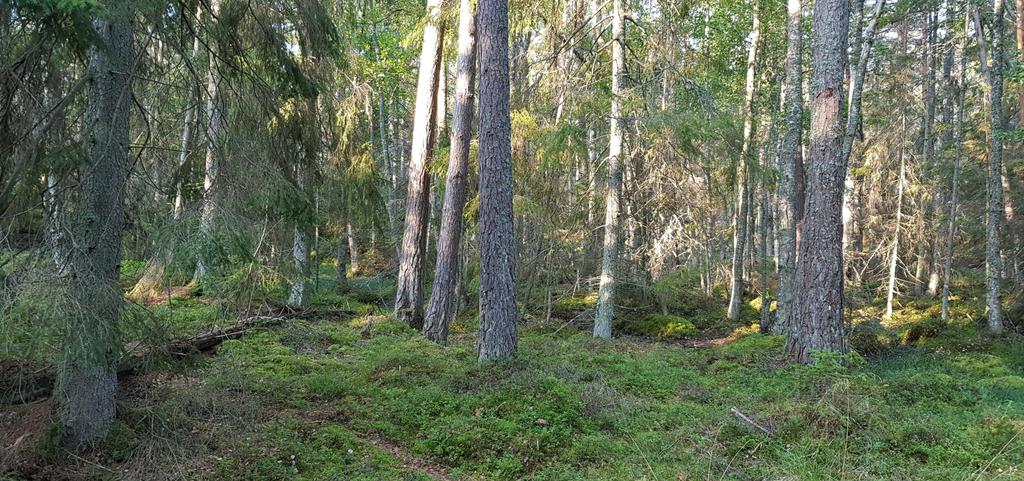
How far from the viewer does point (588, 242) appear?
45.8 feet

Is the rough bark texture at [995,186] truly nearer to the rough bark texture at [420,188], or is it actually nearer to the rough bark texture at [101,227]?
the rough bark texture at [420,188]

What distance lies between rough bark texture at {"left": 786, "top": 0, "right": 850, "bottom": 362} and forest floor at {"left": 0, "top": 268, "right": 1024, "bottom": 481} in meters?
0.78

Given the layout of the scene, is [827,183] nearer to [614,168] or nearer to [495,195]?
[614,168]

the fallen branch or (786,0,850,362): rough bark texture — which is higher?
(786,0,850,362): rough bark texture

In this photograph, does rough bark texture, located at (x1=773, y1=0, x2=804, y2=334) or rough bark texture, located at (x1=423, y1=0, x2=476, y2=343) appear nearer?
rough bark texture, located at (x1=423, y1=0, x2=476, y2=343)

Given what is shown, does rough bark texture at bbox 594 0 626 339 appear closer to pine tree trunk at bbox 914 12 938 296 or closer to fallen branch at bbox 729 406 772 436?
fallen branch at bbox 729 406 772 436

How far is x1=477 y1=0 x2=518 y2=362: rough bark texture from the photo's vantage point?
754 centimetres

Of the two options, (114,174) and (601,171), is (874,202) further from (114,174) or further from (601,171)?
(114,174)

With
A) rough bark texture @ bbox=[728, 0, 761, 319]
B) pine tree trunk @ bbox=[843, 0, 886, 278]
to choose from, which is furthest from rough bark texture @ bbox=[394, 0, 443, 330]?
A: rough bark texture @ bbox=[728, 0, 761, 319]

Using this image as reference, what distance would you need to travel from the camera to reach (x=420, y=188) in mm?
11375

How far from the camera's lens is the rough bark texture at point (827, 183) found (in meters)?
8.07

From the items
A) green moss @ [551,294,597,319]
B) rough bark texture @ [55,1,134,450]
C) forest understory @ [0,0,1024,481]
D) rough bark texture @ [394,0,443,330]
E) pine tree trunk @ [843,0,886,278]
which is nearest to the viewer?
rough bark texture @ [55,1,134,450]

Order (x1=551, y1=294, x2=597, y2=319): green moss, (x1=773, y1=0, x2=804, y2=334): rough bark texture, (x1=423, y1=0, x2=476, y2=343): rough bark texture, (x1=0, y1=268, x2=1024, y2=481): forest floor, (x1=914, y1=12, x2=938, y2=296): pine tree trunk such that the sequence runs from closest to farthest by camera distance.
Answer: (x1=0, y1=268, x2=1024, y2=481): forest floor → (x1=423, y1=0, x2=476, y2=343): rough bark texture → (x1=773, y1=0, x2=804, y2=334): rough bark texture → (x1=551, y1=294, x2=597, y2=319): green moss → (x1=914, y1=12, x2=938, y2=296): pine tree trunk

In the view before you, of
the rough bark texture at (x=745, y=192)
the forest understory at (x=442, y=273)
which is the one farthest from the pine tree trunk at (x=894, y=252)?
the rough bark texture at (x=745, y=192)
